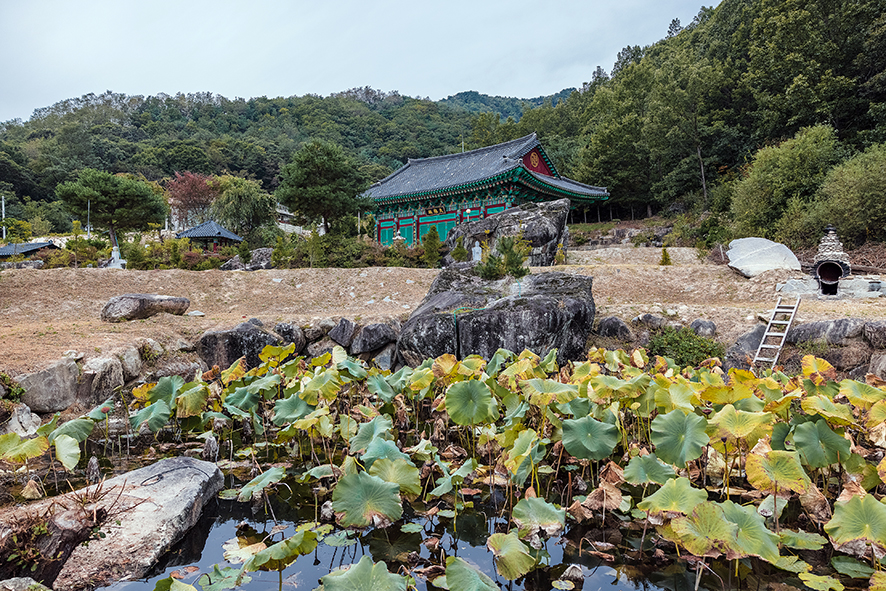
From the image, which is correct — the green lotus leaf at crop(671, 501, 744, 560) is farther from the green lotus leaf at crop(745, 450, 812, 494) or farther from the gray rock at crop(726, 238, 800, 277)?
the gray rock at crop(726, 238, 800, 277)

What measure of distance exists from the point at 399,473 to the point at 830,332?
7.47 metres

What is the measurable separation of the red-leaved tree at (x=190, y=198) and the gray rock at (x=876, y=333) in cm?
3520

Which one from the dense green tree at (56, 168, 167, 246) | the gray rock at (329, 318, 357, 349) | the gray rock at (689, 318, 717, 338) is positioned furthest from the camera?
the dense green tree at (56, 168, 167, 246)

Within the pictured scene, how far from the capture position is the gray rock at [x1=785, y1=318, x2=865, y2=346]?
683 centimetres

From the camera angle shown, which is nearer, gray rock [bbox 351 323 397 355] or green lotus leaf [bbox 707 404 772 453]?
green lotus leaf [bbox 707 404 772 453]

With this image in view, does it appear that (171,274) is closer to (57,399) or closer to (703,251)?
(57,399)

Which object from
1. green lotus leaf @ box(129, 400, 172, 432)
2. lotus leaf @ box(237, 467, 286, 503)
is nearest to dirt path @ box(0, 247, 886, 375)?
green lotus leaf @ box(129, 400, 172, 432)

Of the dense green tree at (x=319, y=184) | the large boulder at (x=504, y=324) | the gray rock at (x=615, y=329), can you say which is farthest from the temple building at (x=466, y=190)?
the large boulder at (x=504, y=324)

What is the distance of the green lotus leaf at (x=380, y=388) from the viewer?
4.00 metres

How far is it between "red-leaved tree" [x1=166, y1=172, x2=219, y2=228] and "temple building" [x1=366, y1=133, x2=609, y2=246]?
53.2ft

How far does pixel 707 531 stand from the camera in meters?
1.95

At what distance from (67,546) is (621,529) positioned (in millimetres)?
2796

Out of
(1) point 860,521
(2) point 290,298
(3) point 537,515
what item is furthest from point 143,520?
(2) point 290,298

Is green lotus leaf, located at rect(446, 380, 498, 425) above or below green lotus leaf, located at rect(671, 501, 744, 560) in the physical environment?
above
